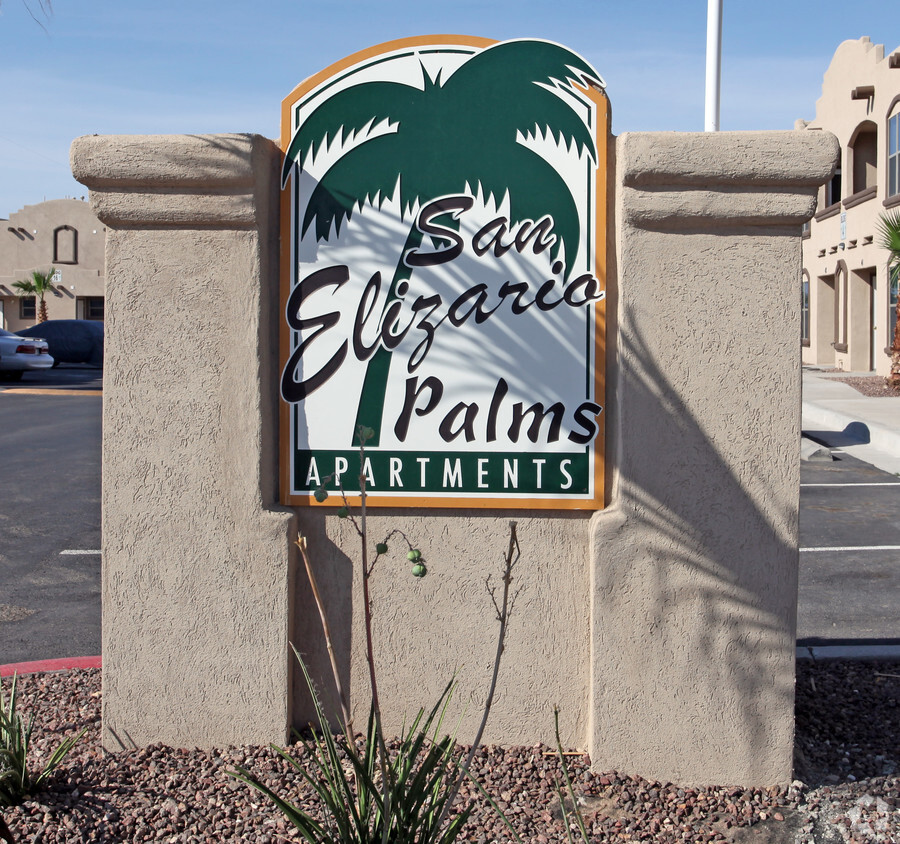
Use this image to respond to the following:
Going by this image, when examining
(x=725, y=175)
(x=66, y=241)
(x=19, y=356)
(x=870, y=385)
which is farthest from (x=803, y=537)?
(x=66, y=241)

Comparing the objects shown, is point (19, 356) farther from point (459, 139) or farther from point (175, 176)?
point (459, 139)

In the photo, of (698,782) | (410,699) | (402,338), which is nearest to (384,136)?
(402,338)

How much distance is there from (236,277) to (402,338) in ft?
2.42

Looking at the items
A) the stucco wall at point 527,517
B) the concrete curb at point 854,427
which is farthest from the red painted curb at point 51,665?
the concrete curb at point 854,427

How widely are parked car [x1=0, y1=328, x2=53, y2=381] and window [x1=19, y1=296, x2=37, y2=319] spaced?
18.6 meters

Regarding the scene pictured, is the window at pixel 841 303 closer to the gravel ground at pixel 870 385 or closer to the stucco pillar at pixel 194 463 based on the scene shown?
the gravel ground at pixel 870 385

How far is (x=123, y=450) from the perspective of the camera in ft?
13.4

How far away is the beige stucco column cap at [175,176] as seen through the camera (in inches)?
154

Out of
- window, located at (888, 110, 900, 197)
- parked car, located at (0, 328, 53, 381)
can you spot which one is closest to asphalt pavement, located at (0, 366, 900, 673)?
window, located at (888, 110, 900, 197)

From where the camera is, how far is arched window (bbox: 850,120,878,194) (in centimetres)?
2664

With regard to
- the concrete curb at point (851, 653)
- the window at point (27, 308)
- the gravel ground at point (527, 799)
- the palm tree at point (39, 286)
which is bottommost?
the gravel ground at point (527, 799)

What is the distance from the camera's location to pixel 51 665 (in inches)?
206

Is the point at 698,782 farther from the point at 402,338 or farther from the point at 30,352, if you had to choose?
the point at 30,352

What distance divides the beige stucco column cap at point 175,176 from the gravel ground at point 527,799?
7.45 feet
